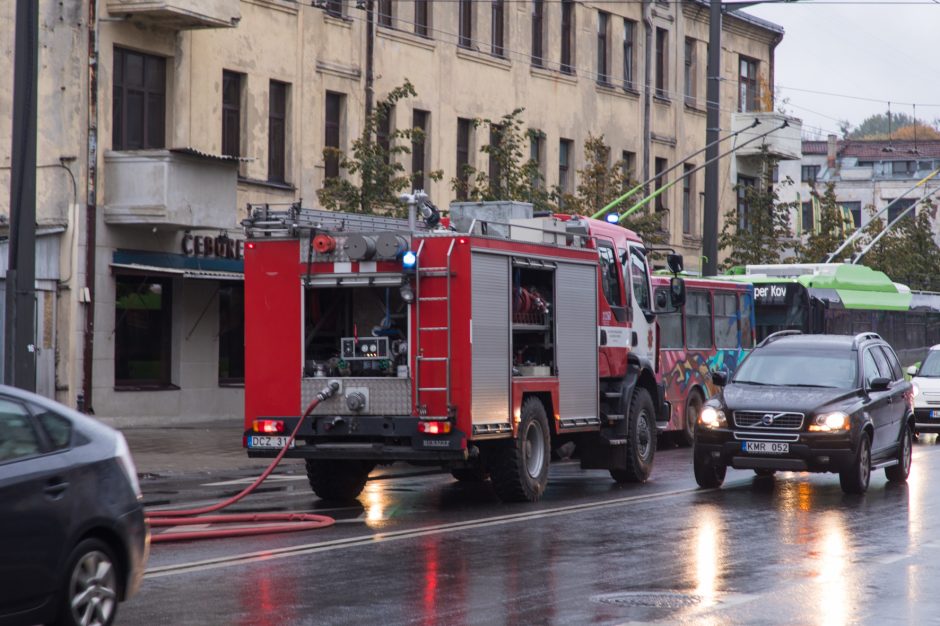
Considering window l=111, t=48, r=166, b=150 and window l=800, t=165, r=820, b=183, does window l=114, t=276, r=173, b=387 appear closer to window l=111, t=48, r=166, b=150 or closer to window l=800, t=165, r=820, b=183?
window l=111, t=48, r=166, b=150

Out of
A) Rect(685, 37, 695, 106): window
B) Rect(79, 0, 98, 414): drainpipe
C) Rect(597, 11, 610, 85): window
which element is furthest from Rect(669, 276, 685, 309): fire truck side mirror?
Rect(685, 37, 695, 106): window

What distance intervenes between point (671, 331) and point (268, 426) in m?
12.5

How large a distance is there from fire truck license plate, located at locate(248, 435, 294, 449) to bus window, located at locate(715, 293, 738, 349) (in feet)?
47.4

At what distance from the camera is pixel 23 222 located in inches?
690

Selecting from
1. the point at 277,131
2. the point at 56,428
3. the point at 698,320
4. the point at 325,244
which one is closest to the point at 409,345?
the point at 325,244

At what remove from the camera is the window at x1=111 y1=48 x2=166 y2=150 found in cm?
2862

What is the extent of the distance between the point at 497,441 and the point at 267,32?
56.4 feet

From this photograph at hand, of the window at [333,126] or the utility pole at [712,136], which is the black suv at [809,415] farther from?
the window at [333,126]

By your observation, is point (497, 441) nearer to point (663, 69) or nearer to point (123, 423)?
point (123, 423)

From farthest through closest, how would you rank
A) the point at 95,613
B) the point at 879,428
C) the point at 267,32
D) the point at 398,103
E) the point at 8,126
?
the point at 398,103 < the point at 267,32 < the point at 8,126 < the point at 879,428 < the point at 95,613

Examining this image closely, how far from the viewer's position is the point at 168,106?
97.4 ft

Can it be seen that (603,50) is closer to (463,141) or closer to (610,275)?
(463,141)

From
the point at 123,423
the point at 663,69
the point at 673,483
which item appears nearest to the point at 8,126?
the point at 123,423

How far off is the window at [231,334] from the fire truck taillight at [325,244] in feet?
51.1
